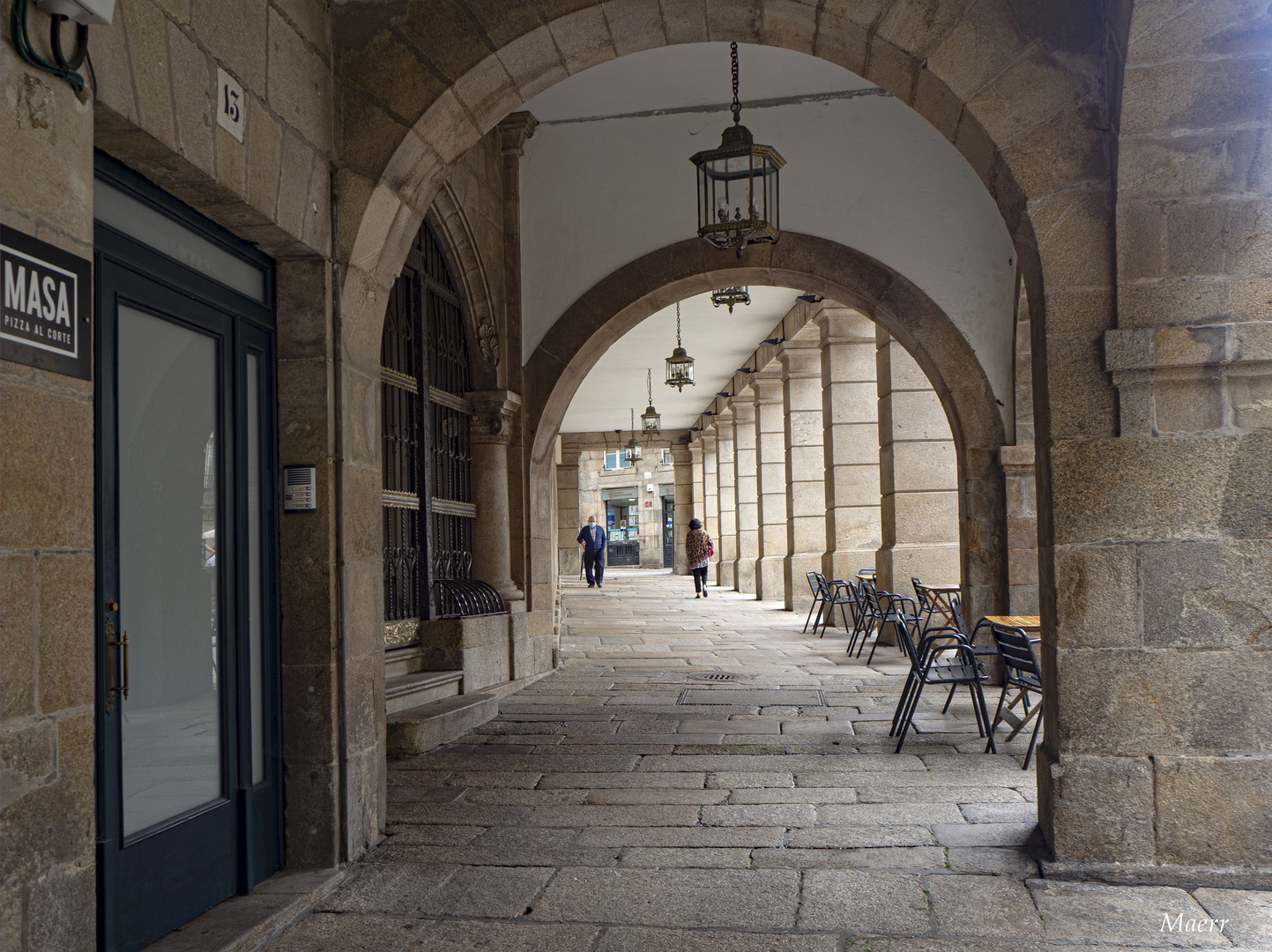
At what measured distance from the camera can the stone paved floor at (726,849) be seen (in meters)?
2.61

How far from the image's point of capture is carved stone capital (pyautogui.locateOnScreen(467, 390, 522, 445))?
269 inches

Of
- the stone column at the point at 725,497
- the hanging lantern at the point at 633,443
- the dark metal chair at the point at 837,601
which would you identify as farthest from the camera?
the hanging lantern at the point at 633,443

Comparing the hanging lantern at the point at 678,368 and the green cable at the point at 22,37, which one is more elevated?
the hanging lantern at the point at 678,368

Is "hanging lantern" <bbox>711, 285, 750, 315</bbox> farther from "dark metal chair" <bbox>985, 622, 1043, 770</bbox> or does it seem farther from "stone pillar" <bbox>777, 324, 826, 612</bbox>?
"stone pillar" <bbox>777, 324, 826, 612</bbox>

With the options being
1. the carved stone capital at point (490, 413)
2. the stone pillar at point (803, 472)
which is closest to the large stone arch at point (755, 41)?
the carved stone capital at point (490, 413)

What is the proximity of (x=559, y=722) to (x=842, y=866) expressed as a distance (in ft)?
8.63

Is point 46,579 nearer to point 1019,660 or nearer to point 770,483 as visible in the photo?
point 1019,660

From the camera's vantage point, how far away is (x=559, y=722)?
5.51 metres

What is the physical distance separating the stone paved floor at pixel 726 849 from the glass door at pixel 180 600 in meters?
0.37

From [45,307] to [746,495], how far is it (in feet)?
50.0

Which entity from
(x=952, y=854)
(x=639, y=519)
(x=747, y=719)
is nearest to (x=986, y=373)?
(x=747, y=719)

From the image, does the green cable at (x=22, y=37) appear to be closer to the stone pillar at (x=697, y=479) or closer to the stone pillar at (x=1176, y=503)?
the stone pillar at (x=1176, y=503)

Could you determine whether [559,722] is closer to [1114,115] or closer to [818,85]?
[1114,115]

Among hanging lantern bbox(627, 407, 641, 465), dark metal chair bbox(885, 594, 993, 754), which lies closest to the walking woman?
hanging lantern bbox(627, 407, 641, 465)
